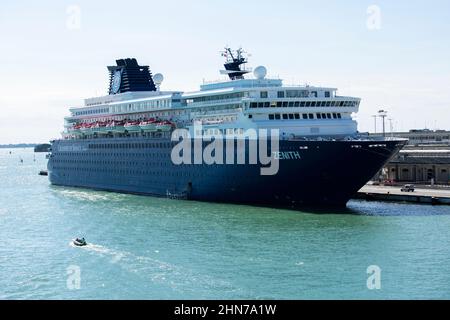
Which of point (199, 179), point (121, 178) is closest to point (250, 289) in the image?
point (199, 179)

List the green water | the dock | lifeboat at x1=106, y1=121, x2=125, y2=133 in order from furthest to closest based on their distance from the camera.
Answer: lifeboat at x1=106, y1=121, x2=125, y2=133, the dock, the green water

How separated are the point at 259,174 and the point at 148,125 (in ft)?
47.9

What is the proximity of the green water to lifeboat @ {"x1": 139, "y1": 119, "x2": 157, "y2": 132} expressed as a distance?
30.4 feet

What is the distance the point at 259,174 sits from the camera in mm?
42375

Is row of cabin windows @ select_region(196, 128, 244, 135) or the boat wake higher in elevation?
row of cabin windows @ select_region(196, 128, 244, 135)

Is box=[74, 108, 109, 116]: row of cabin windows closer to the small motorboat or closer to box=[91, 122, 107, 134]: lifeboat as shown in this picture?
box=[91, 122, 107, 134]: lifeboat

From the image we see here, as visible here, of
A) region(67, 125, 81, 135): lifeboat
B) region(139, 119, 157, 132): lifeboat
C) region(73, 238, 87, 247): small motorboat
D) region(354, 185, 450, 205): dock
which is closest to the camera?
region(73, 238, 87, 247): small motorboat

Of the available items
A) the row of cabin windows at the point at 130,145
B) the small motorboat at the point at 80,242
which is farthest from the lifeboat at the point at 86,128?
the small motorboat at the point at 80,242

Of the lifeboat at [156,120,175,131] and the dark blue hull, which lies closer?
the dark blue hull

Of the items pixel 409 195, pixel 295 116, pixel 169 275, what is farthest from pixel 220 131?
pixel 169 275

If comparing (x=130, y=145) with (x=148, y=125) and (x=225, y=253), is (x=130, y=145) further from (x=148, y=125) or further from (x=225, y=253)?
(x=225, y=253)

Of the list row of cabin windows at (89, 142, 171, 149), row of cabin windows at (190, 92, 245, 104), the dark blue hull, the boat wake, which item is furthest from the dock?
the boat wake

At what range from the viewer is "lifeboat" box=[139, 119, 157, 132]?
175ft

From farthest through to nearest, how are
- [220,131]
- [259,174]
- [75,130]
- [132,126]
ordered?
[75,130]
[132,126]
[220,131]
[259,174]
